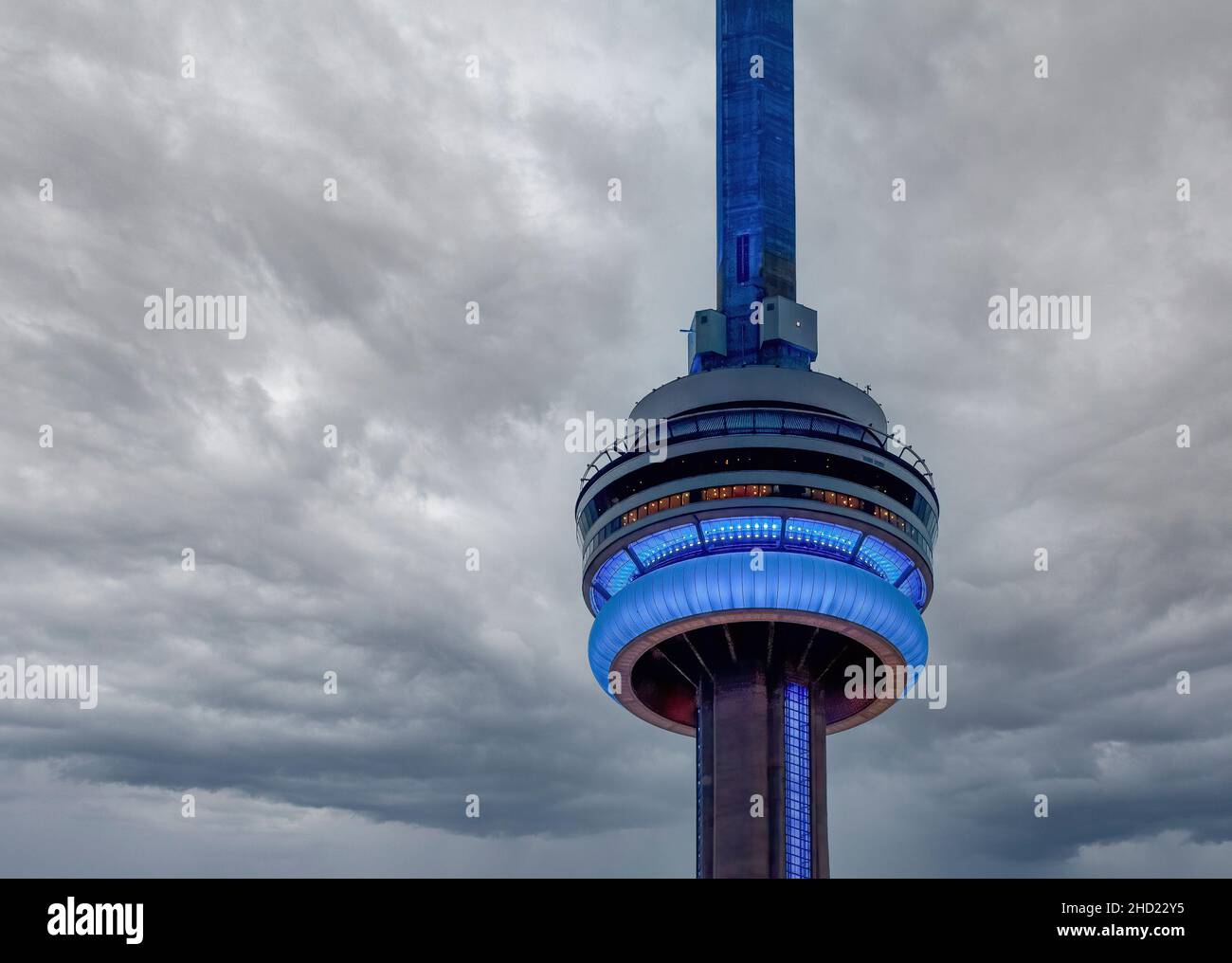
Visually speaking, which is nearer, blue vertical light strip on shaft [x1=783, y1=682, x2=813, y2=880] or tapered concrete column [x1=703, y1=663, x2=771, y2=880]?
tapered concrete column [x1=703, y1=663, x2=771, y2=880]

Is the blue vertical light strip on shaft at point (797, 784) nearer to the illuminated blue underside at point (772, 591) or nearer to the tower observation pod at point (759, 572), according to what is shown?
the tower observation pod at point (759, 572)

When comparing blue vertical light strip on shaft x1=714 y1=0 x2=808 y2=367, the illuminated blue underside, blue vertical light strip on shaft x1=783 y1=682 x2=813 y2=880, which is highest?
blue vertical light strip on shaft x1=714 y1=0 x2=808 y2=367

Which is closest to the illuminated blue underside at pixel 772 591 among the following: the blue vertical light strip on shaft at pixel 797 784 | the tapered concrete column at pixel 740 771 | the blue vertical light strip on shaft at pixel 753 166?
the tapered concrete column at pixel 740 771

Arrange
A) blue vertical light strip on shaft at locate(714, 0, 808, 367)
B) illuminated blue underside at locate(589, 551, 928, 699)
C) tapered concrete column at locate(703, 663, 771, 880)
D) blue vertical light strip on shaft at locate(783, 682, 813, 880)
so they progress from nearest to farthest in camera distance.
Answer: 1. illuminated blue underside at locate(589, 551, 928, 699)
2. tapered concrete column at locate(703, 663, 771, 880)
3. blue vertical light strip on shaft at locate(783, 682, 813, 880)
4. blue vertical light strip on shaft at locate(714, 0, 808, 367)

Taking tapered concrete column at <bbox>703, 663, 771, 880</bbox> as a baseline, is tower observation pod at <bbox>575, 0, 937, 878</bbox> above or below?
above

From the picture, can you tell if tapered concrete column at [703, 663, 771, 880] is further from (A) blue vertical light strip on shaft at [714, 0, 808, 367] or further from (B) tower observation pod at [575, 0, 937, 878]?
(A) blue vertical light strip on shaft at [714, 0, 808, 367]

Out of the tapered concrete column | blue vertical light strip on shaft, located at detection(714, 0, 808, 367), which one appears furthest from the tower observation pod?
blue vertical light strip on shaft, located at detection(714, 0, 808, 367)

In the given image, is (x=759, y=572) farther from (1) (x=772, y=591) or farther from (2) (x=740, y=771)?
(2) (x=740, y=771)
